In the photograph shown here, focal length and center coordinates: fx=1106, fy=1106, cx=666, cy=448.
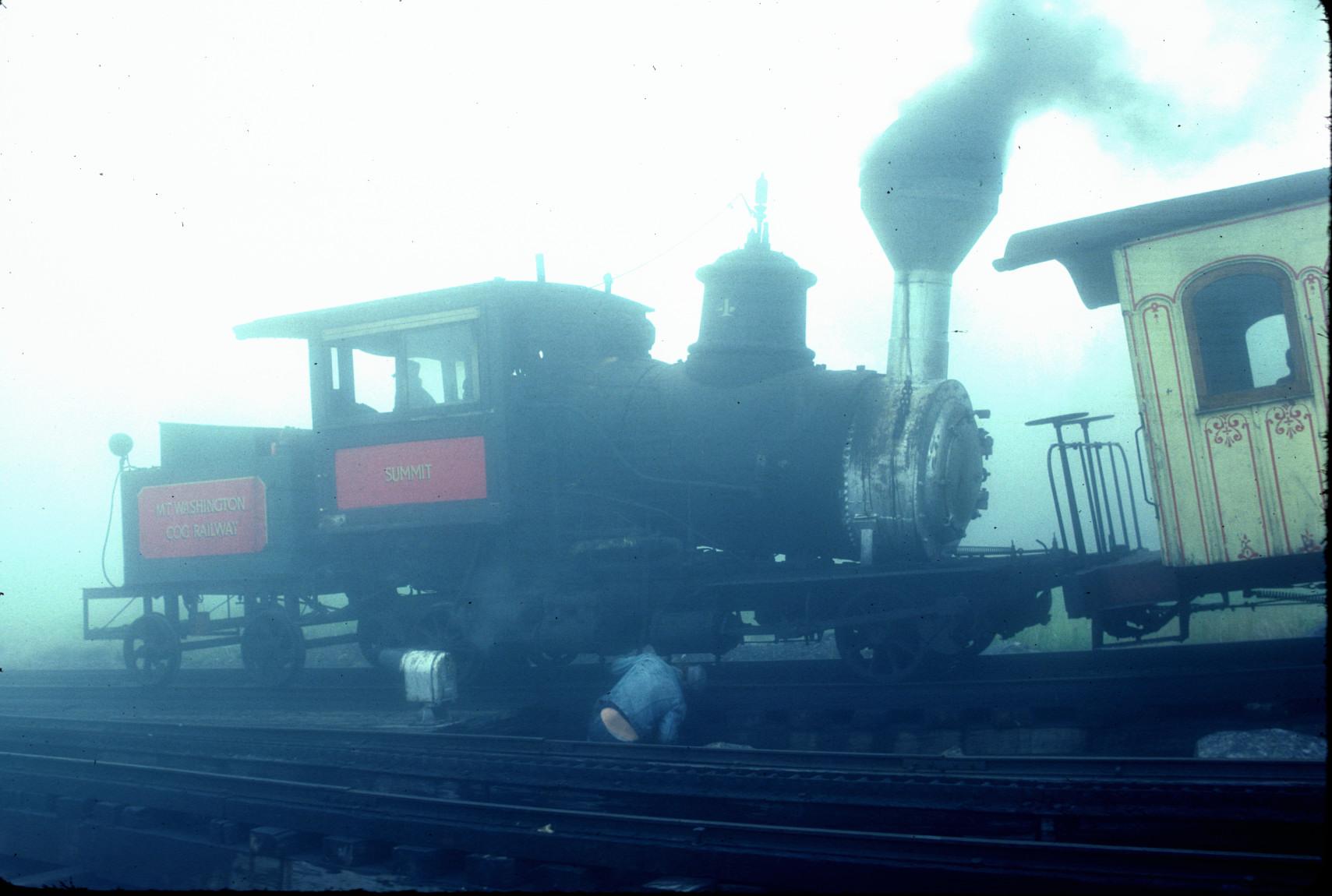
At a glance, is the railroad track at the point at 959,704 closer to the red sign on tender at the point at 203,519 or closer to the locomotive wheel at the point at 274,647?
the locomotive wheel at the point at 274,647

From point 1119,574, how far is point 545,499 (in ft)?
14.1

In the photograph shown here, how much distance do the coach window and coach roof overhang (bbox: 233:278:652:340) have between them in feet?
15.5

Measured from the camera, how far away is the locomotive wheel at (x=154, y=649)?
1168 cm

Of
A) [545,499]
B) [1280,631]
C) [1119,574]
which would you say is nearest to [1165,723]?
[1119,574]

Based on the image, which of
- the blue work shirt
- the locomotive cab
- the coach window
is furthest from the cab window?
the coach window

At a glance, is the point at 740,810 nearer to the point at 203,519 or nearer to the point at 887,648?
the point at 887,648

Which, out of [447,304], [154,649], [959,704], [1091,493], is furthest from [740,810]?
[154,649]

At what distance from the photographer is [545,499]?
883 cm

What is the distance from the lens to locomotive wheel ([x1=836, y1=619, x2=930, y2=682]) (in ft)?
25.5

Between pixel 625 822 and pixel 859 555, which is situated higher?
pixel 859 555

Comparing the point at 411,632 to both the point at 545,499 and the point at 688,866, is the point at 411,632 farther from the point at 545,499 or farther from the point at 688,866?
the point at 688,866

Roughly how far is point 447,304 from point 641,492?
2.21m

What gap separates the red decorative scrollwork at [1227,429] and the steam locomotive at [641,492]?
860mm

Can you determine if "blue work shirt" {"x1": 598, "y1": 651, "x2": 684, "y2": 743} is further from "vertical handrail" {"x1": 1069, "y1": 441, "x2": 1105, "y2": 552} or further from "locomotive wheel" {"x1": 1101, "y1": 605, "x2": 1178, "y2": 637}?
"vertical handrail" {"x1": 1069, "y1": 441, "x2": 1105, "y2": 552}
